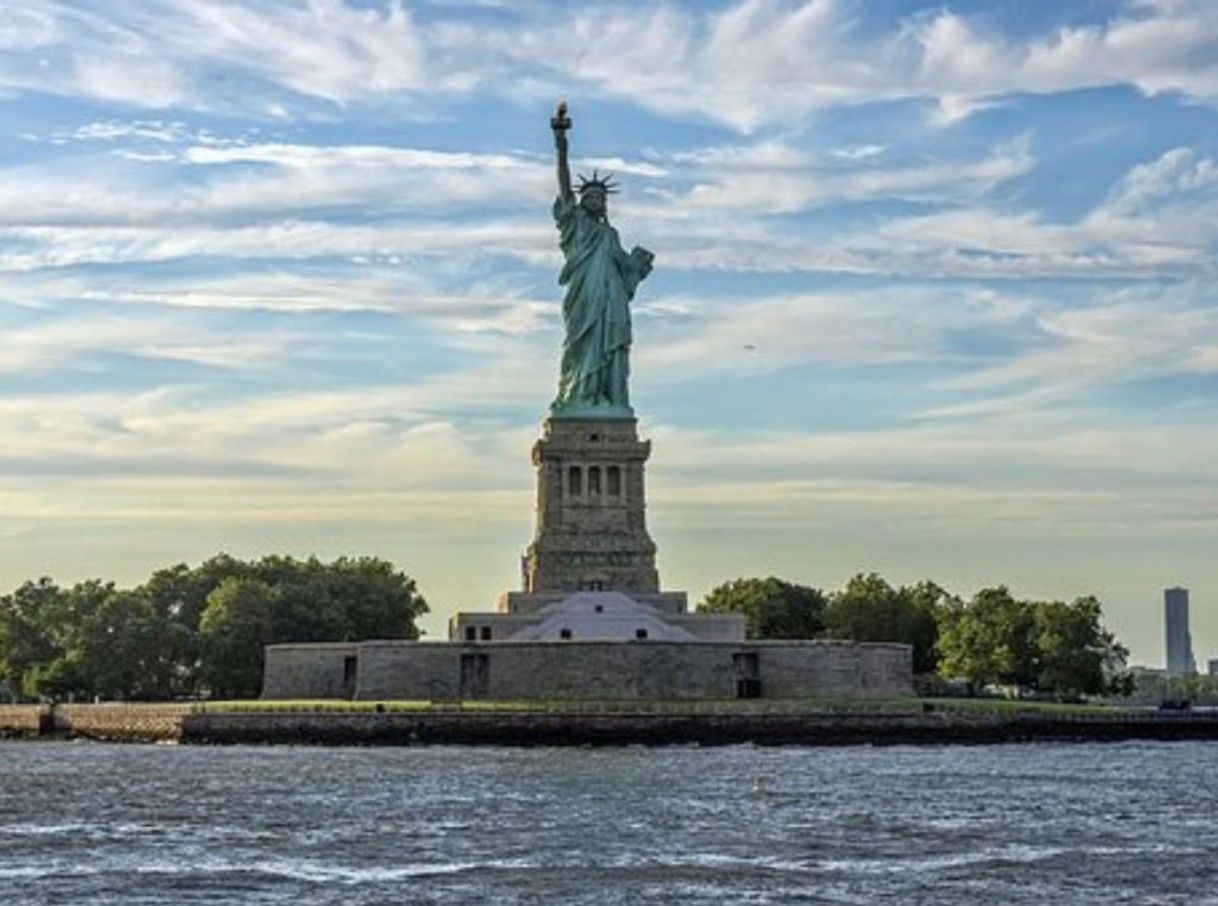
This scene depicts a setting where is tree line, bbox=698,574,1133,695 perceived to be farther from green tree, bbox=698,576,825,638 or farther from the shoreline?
the shoreline

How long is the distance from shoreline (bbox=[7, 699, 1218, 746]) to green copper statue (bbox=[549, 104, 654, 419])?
2297cm

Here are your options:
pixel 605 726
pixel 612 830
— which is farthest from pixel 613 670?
pixel 612 830

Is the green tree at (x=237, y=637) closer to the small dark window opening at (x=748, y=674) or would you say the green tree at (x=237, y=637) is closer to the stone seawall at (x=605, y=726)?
the stone seawall at (x=605, y=726)

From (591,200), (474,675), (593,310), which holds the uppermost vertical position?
(591,200)

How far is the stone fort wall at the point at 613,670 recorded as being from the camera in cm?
10175

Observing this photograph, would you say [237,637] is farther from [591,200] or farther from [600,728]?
[600,728]

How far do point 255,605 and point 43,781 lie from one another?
167ft

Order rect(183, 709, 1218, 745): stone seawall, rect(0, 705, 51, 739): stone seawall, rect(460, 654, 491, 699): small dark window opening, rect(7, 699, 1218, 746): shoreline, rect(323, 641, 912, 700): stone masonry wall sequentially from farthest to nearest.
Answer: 1. rect(0, 705, 51, 739): stone seawall
2. rect(460, 654, 491, 699): small dark window opening
3. rect(323, 641, 912, 700): stone masonry wall
4. rect(7, 699, 1218, 746): shoreline
5. rect(183, 709, 1218, 745): stone seawall

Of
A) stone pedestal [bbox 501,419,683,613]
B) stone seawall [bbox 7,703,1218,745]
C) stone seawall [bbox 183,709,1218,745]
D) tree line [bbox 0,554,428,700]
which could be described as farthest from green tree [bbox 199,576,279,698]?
stone seawall [bbox 183,709,1218,745]

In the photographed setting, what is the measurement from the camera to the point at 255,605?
130 m

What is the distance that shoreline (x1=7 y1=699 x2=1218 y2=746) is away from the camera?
95.3 metres

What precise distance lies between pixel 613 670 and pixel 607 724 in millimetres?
6507

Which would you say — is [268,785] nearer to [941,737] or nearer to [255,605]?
[941,737]

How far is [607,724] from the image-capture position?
95.3 meters
